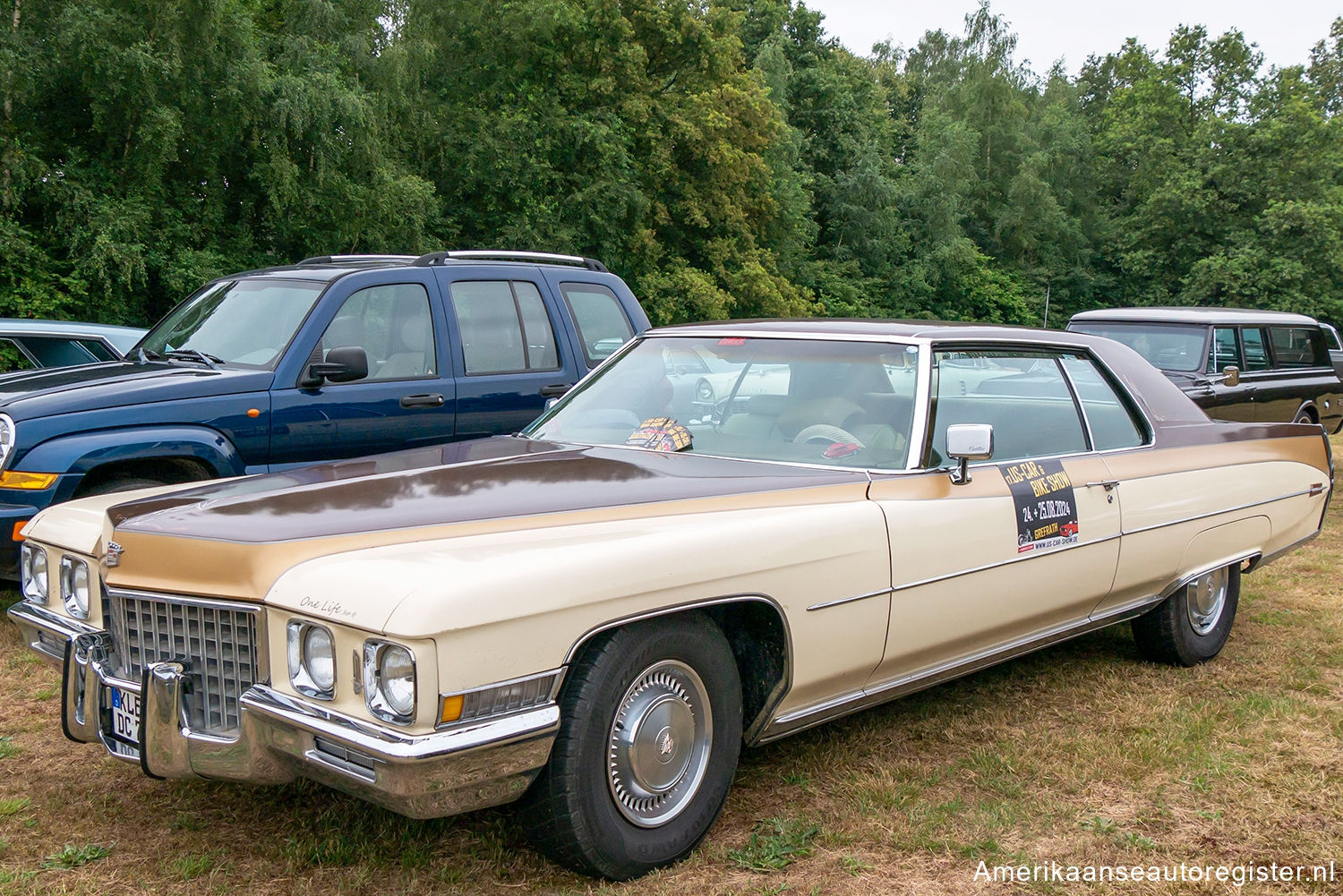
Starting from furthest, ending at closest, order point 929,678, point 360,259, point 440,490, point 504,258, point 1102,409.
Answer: point 504,258, point 360,259, point 1102,409, point 929,678, point 440,490

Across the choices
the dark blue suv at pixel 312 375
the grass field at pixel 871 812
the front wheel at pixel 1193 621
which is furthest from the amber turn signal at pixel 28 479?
the front wheel at pixel 1193 621

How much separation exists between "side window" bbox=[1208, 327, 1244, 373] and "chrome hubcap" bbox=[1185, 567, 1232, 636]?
596 centimetres

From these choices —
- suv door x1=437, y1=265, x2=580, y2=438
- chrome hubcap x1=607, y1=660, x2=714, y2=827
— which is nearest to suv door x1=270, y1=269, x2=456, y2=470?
suv door x1=437, y1=265, x2=580, y2=438

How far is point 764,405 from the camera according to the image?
14.2ft

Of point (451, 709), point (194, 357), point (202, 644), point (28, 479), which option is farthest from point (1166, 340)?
point (202, 644)

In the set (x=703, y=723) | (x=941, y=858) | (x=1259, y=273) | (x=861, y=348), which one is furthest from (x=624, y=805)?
(x=1259, y=273)

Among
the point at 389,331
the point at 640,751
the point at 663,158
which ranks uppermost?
the point at 663,158

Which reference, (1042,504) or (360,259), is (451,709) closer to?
(1042,504)

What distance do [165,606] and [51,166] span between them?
19640mm

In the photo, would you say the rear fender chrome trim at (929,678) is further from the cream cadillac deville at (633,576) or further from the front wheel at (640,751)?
the front wheel at (640,751)

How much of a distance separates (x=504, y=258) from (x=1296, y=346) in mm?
9080

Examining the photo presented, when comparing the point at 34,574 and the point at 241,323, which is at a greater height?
the point at 241,323

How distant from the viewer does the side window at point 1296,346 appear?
11.9m

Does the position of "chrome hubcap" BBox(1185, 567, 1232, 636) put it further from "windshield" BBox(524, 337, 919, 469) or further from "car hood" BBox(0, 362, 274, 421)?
"car hood" BBox(0, 362, 274, 421)
